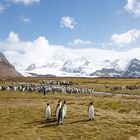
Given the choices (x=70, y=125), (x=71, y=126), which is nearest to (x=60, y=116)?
(x=70, y=125)

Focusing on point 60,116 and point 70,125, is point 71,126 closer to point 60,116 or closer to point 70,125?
point 70,125

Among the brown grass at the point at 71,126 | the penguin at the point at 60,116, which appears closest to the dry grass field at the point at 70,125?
the brown grass at the point at 71,126

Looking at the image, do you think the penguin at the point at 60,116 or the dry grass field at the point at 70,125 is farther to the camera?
the penguin at the point at 60,116

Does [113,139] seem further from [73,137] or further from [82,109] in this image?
[82,109]

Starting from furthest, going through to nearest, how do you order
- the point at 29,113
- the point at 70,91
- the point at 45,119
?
1. the point at 70,91
2. the point at 29,113
3. the point at 45,119

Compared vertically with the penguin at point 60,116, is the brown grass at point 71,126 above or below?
below

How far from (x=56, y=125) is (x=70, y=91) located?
60282 mm

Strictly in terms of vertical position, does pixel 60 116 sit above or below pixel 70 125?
above

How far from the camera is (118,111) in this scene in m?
59.2

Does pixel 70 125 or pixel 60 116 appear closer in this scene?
pixel 70 125

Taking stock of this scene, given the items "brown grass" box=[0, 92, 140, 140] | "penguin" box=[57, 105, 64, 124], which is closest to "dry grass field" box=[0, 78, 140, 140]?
"brown grass" box=[0, 92, 140, 140]

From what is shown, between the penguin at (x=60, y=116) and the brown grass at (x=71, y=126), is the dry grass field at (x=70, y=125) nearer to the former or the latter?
the brown grass at (x=71, y=126)

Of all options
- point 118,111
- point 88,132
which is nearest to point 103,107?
point 118,111

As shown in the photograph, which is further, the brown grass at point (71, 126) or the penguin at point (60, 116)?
the penguin at point (60, 116)
